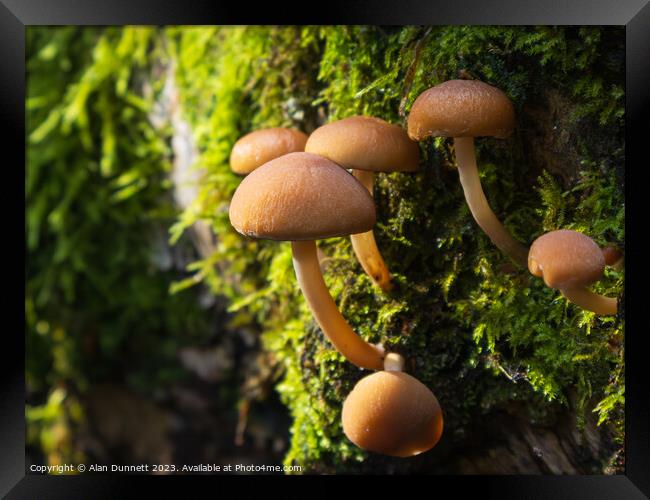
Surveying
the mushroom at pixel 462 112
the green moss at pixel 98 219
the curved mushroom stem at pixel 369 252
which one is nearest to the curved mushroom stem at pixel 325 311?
the curved mushroom stem at pixel 369 252

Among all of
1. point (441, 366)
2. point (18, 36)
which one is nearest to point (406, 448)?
point (441, 366)

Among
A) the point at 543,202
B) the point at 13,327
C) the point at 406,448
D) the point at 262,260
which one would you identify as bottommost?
the point at 406,448

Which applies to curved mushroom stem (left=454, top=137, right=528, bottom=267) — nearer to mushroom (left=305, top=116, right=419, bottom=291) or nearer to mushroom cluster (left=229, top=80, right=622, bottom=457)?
mushroom cluster (left=229, top=80, right=622, bottom=457)

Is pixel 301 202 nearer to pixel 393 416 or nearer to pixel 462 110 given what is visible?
pixel 462 110

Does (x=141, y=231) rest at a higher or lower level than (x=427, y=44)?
lower

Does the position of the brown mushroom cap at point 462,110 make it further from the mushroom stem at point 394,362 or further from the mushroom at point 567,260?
the mushroom stem at point 394,362

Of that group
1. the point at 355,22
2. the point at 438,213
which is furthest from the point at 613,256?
the point at 355,22

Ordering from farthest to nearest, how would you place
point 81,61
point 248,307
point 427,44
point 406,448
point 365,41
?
point 81,61 → point 248,307 → point 365,41 → point 427,44 → point 406,448

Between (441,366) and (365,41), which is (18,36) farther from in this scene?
(441,366)
